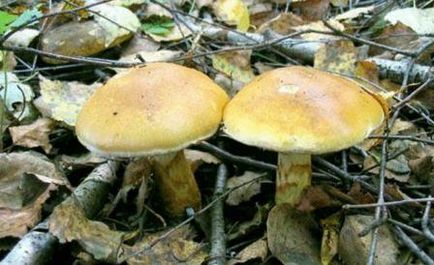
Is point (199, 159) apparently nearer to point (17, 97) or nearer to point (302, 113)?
point (302, 113)

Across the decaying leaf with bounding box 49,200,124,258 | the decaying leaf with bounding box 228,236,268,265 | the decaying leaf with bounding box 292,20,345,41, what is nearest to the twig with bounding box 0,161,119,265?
the decaying leaf with bounding box 49,200,124,258

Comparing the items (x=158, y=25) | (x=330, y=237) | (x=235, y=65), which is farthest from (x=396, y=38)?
(x=330, y=237)

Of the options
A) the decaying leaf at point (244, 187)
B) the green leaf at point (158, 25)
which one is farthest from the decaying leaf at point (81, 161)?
the green leaf at point (158, 25)

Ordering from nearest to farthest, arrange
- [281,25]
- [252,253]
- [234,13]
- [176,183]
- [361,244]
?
[361,244] → [252,253] → [176,183] → [281,25] → [234,13]

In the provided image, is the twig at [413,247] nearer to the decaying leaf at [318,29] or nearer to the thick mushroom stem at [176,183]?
the thick mushroom stem at [176,183]

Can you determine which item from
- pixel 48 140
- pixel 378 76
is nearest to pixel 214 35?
pixel 378 76

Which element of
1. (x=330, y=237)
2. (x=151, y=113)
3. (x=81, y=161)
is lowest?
(x=81, y=161)

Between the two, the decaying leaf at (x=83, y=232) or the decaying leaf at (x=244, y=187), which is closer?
the decaying leaf at (x=83, y=232)
